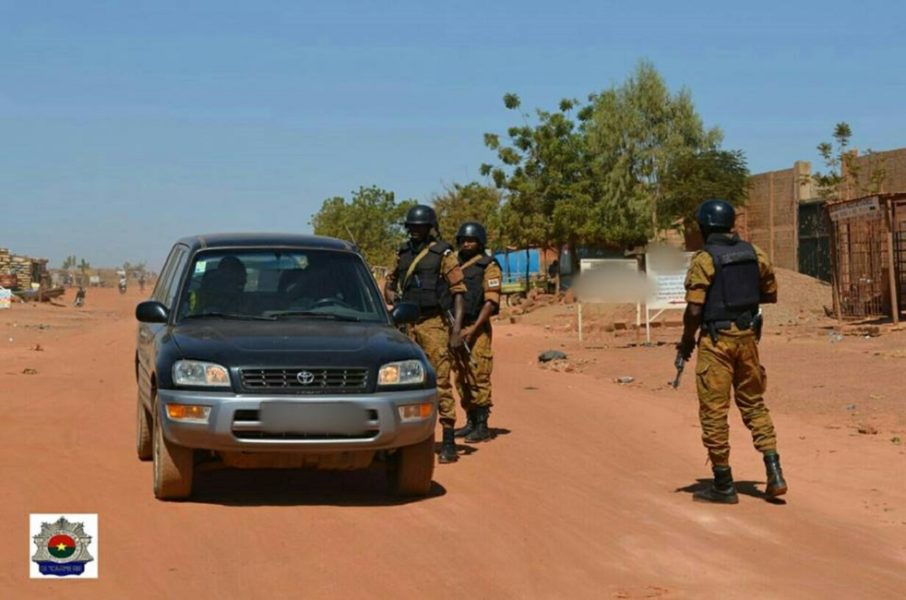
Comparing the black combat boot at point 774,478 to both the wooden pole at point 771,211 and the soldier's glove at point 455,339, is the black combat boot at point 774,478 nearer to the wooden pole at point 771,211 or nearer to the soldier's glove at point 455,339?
the soldier's glove at point 455,339

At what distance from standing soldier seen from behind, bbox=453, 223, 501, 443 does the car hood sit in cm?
254

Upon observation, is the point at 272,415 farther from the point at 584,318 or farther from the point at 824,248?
the point at 824,248

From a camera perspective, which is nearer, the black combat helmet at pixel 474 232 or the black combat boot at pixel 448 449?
the black combat boot at pixel 448 449

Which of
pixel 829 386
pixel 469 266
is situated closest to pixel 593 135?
pixel 829 386

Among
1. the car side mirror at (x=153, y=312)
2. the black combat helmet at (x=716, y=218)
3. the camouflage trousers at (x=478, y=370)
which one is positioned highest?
the black combat helmet at (x=716, y=218)

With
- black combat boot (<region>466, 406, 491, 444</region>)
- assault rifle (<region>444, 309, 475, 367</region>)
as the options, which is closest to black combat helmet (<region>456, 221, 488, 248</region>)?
assault rifle (<region>444, 309, 475, 367</region>)

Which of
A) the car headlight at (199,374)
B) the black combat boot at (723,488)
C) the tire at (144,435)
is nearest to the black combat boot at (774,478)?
the black combat boot at (723,488)

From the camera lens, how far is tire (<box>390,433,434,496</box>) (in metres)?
7.91

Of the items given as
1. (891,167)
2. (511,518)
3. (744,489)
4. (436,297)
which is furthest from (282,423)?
(891,167)

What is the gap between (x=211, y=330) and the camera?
26.2 ft

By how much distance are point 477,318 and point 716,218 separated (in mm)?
3122

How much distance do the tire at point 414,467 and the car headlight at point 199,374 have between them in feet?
4.31

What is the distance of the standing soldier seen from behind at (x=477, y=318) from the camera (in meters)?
10.9

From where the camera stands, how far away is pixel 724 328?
8227 millimetres
